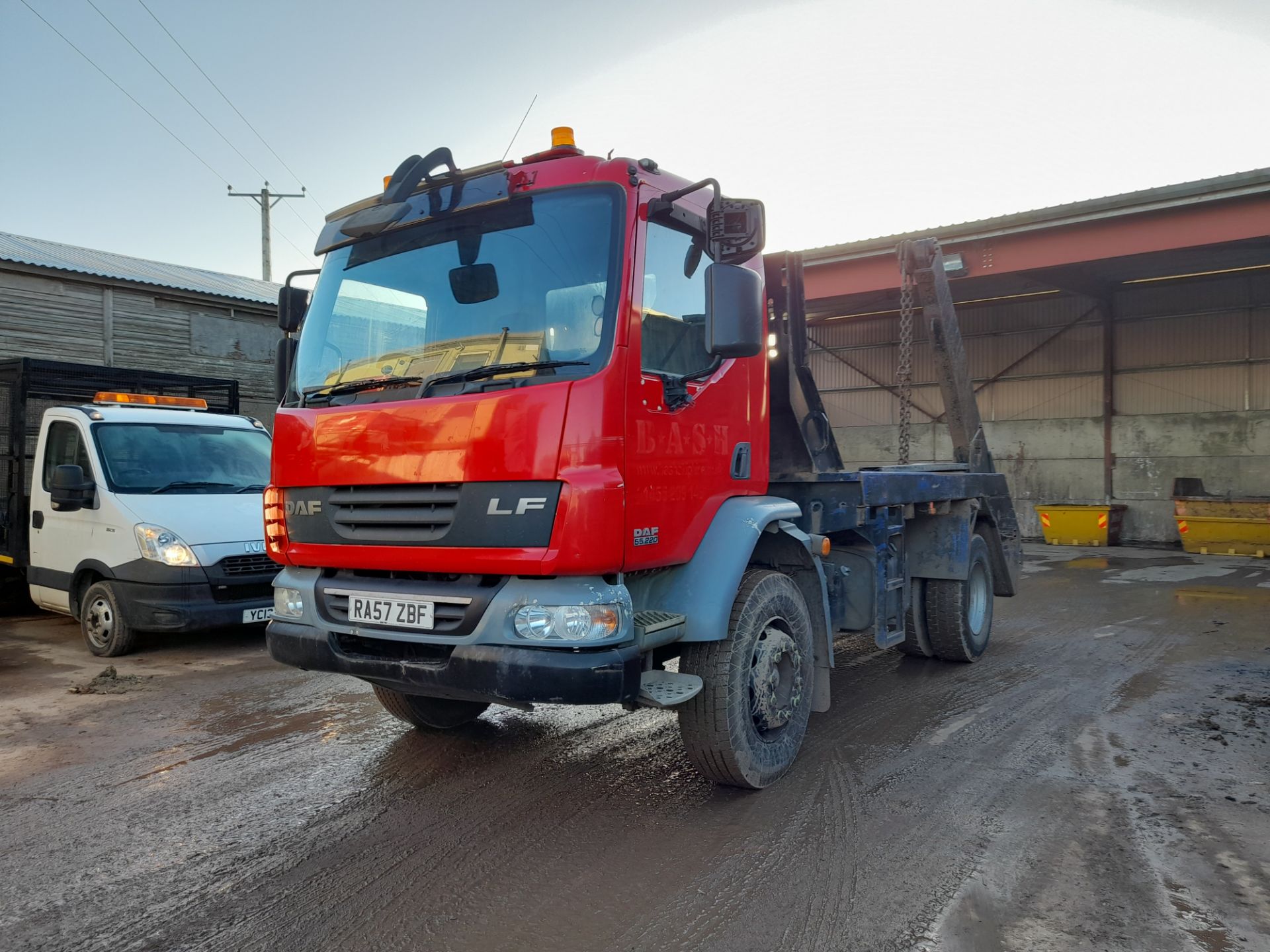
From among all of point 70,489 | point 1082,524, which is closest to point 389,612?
point 70,489

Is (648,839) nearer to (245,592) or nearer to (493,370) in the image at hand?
(493,370)

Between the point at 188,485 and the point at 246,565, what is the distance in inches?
43.0

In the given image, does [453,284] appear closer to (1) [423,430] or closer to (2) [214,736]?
(1) [423,430]

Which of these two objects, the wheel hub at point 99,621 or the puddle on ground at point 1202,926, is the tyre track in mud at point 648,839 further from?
the wheel hub at point 99,621

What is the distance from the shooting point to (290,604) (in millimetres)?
4051

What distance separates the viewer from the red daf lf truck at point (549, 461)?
3.33 m

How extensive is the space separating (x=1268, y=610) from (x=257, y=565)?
32.9ft

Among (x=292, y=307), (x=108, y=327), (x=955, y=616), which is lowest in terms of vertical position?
(x=955, y=616)

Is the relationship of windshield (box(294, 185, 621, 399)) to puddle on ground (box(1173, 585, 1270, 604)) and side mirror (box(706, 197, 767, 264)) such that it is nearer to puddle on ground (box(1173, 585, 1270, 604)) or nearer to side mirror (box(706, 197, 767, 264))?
side mirror (box(706, 197, 767, 264))

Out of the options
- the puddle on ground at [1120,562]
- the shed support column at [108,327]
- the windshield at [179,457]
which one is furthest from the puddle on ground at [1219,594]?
the shed support column at [108,327]

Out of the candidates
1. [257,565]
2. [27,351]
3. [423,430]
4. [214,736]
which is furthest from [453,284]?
[27,351]

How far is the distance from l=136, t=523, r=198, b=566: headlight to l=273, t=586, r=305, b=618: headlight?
326 centimetres

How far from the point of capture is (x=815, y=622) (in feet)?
15.1

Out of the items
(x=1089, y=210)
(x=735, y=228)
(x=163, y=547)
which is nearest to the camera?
(x=735, y=228)
